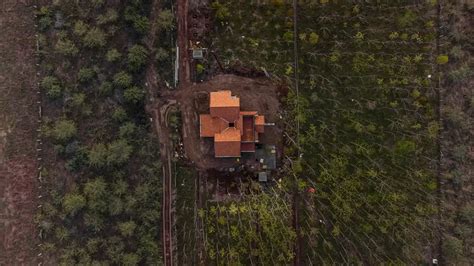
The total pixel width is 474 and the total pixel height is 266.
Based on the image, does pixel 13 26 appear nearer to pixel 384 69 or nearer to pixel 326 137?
pixel 326 137

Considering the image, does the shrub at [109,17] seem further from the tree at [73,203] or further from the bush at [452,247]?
the bush at [452,247]

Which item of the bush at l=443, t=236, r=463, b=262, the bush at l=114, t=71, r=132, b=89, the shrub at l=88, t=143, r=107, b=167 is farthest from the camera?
the bush at l=443, t=236, r=463, b=262

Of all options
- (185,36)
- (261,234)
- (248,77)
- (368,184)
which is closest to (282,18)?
(248,77)

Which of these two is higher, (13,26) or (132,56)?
(13,26)

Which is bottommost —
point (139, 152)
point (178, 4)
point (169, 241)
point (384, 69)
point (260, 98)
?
point (169, 241)

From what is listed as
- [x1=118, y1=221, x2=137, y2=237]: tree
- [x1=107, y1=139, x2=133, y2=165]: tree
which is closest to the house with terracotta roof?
[x1=107, y1=139, x2=133, y2=165]: tree

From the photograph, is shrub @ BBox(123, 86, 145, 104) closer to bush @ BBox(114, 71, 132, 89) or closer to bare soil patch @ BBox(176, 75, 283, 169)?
bush @ BBox(114, 71, 132, 89)

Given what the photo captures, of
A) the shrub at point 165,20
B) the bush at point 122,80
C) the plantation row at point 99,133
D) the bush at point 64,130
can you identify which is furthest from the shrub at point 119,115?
the shrub at point 165,20

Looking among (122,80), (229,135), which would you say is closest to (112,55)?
(122,80)
